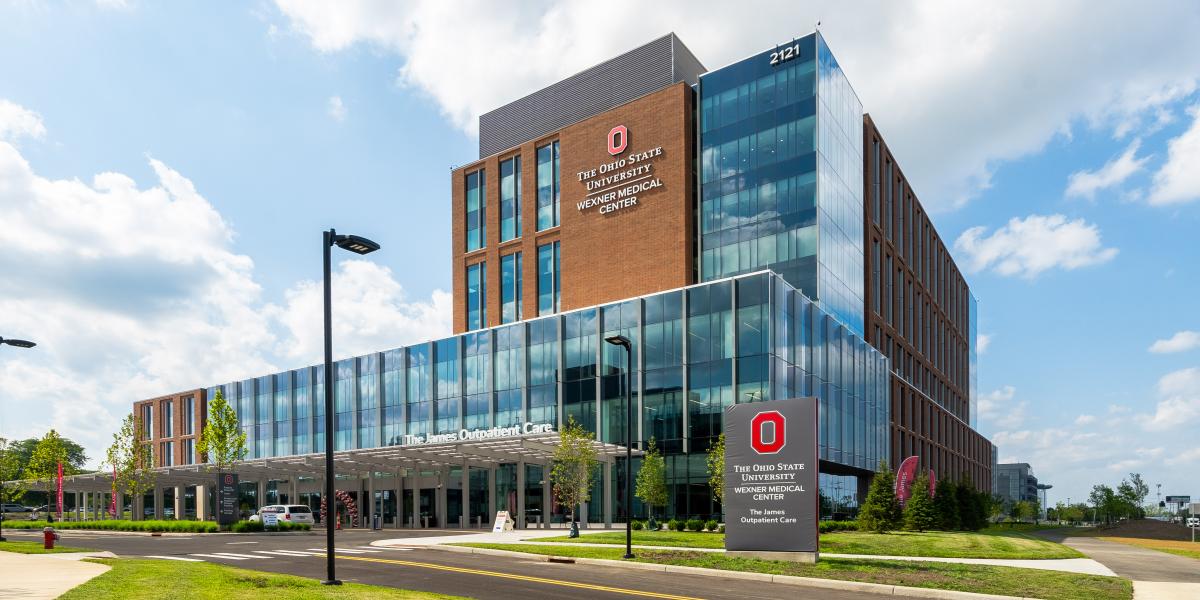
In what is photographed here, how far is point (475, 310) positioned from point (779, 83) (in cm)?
3275

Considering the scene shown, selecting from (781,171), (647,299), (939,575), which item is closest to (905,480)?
(647,299)

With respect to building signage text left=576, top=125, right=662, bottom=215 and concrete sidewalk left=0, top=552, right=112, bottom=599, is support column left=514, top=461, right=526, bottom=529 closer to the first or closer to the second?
building signage text left=576, top=125, right=662, bottom=215

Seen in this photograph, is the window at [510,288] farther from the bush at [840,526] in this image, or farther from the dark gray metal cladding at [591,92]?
the bush at [840,526]

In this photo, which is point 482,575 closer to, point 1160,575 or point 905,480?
point 1160,575

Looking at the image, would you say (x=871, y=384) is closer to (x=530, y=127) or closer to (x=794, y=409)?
(x=530, y=127)

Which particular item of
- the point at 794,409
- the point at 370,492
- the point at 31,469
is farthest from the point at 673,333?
the point at 31,469

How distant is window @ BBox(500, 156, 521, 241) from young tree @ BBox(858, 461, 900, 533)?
119ft

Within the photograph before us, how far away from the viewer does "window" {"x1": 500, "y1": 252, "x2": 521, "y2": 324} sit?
7212 cm

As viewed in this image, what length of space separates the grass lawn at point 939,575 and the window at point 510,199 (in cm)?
4765

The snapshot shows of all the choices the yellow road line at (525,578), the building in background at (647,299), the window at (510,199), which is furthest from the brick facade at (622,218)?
the yellow road line at (525,578)

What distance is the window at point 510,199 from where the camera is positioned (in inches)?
2881

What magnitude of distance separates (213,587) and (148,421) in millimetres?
99826

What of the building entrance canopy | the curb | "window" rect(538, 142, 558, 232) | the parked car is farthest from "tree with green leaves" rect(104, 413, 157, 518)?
the curb

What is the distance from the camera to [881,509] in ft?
160
